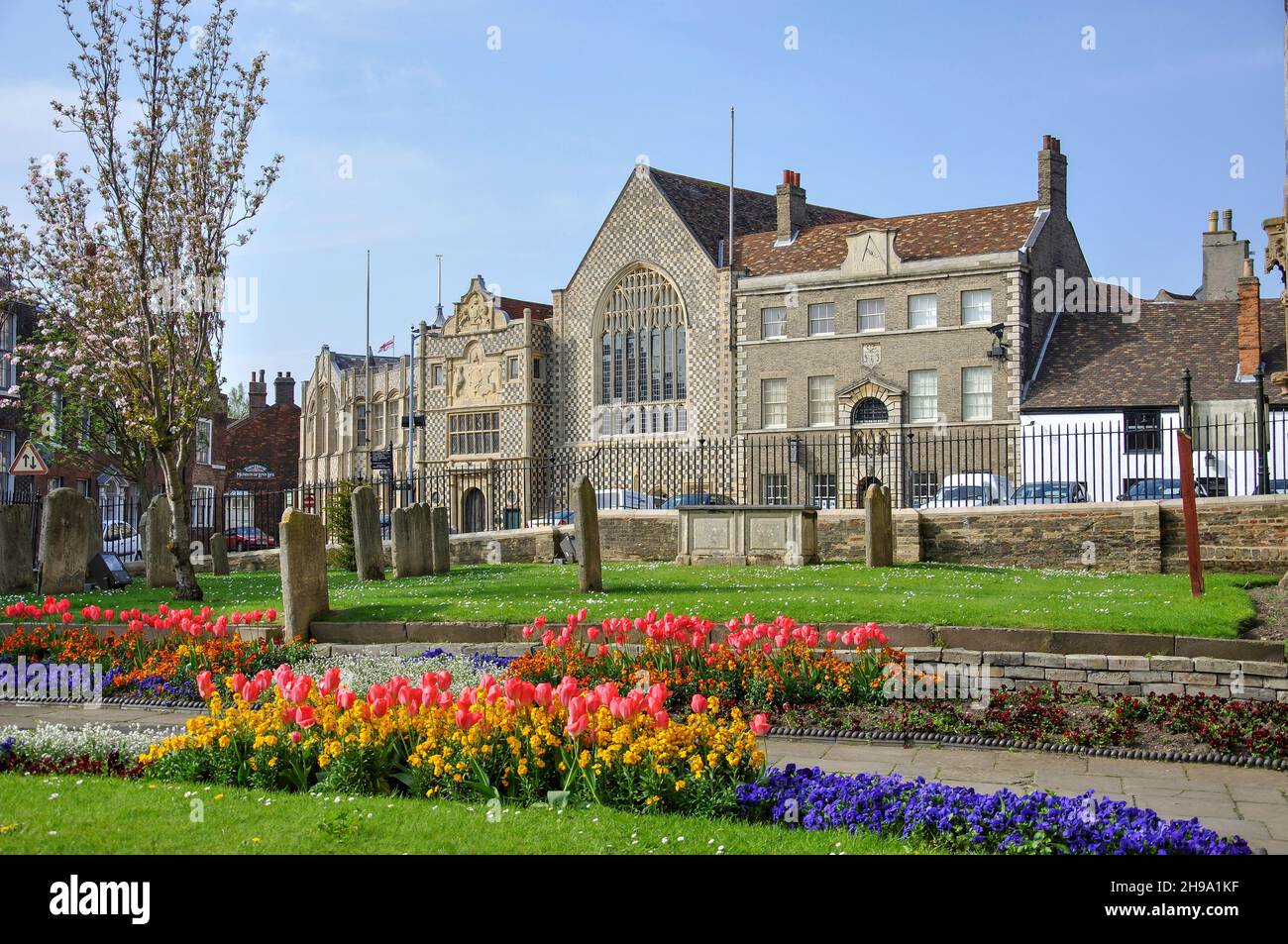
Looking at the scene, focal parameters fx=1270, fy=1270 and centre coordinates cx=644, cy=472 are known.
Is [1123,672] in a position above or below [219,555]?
below

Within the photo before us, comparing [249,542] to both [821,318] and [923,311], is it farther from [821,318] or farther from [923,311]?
[923,311]

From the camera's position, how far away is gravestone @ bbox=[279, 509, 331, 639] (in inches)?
588

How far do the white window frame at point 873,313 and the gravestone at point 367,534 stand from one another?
1112 inches

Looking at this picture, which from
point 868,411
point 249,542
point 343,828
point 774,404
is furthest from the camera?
point 774,404

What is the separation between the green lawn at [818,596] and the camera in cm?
1351

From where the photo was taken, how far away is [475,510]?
5662 centimetres

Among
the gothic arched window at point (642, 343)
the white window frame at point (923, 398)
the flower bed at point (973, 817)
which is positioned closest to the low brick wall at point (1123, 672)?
the flower bed at point (973, 817)

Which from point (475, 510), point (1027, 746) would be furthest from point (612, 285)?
point (1027, 746)

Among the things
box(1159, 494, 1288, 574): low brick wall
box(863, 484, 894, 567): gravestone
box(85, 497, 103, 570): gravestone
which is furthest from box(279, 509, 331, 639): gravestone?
box(1159, 494, 1288, 574): low brick wall

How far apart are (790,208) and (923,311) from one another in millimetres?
8862

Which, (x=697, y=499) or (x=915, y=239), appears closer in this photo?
(x=697, y=499)

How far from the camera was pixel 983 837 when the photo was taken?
6.63 m
